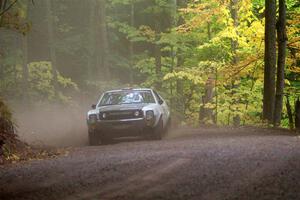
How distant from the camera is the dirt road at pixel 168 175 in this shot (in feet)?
25.2

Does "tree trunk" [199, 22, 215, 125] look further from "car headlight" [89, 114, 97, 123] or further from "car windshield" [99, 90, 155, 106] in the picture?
"car headlight" [89, 114, 97, 123]

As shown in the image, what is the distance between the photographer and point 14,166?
1191 cm

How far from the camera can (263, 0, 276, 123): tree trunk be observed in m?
18.9

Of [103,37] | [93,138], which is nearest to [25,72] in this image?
[103,37]

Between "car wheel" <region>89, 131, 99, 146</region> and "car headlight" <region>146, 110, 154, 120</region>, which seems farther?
"car wheel" <region>89, 131, 99, 146</region>

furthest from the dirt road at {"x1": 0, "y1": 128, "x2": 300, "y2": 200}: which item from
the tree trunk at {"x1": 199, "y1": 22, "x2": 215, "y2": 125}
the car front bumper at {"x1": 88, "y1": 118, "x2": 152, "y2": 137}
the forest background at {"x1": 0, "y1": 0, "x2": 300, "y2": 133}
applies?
the tree trunk at {"x1": 199, "y1": 22, "x2": 215, "y2": 125}

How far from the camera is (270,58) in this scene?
19.2 metres

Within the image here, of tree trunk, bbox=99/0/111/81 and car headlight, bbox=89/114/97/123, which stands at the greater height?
tree trunk, bbox=99/0/111/81

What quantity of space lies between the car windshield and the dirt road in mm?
5032

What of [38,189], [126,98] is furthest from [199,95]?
[38,189]

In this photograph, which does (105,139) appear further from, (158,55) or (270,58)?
(158,55)

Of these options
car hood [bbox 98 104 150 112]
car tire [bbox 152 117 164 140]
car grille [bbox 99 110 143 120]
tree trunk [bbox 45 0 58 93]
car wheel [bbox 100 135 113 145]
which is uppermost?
tree trunk [bbox 45 0 58 93]

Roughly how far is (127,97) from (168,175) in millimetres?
9244

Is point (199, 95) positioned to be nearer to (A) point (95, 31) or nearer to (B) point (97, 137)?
(A) point (95, 31)
